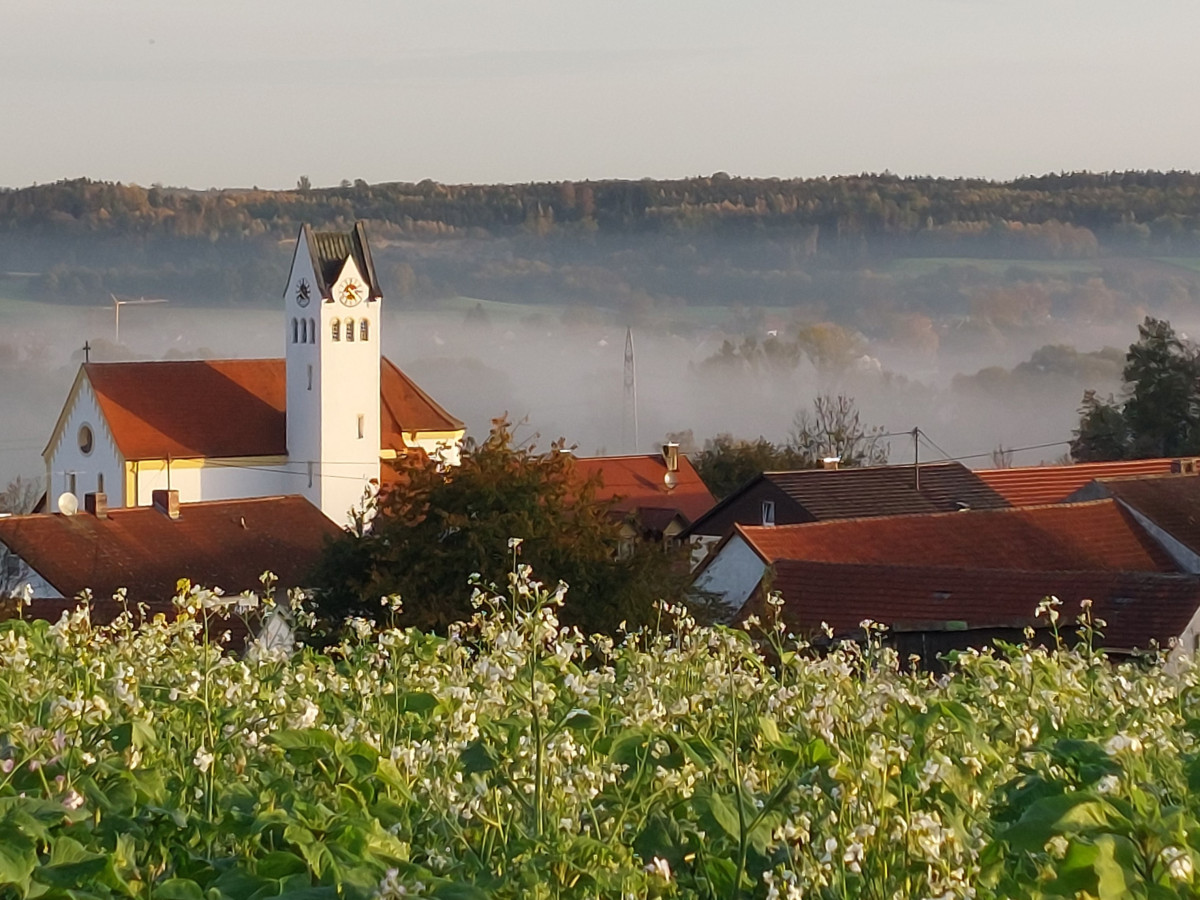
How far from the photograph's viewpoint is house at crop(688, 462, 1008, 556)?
53.8m

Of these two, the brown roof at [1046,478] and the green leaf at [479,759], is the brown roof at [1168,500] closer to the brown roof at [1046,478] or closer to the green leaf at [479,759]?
the brown roof at [1046,478]

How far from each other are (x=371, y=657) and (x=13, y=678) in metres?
1.17

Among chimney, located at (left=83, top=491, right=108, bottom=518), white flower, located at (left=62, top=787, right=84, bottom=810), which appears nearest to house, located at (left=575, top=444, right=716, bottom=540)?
chimney, located at (left=83, top=491, right=108, bottom=518)

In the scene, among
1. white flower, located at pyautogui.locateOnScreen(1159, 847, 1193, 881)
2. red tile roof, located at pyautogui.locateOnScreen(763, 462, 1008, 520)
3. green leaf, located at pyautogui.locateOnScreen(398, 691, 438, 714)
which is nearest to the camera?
white flower, located at pyautogui.locateOnScreen(1159, 847, 1193, 881)

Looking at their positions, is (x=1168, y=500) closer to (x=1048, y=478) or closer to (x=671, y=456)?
(x=1048, y=478)

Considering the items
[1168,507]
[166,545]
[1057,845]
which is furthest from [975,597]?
[166,545]

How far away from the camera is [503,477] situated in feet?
93.7

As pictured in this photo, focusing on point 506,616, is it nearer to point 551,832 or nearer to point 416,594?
point 551,832

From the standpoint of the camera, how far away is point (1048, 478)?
63250 millimetres

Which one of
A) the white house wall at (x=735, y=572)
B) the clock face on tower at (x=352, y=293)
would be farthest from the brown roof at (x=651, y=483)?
the white house wall at (x=735, y=572)

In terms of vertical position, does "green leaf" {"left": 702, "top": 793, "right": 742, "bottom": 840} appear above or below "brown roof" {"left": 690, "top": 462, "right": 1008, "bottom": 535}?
above

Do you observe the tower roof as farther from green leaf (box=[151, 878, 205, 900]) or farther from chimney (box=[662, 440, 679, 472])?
green leaf (box=[151, 878, 205, 900])

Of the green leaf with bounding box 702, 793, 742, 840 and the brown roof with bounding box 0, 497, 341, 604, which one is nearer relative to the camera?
the green leaf with bounding box 702, 793, 742, 840

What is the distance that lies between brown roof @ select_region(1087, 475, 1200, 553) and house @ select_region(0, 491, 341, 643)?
21552mm
